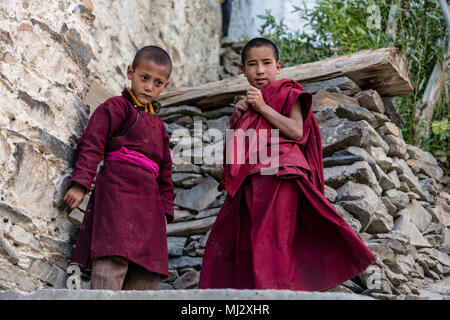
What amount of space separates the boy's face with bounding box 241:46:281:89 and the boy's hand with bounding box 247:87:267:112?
166 millimetres

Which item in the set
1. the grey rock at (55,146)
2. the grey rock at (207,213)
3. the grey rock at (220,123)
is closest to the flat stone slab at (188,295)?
the grey rock at (55,146)

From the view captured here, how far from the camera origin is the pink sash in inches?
91.0

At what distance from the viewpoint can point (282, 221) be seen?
217 centimetres

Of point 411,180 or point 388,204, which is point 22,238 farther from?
point 411,180

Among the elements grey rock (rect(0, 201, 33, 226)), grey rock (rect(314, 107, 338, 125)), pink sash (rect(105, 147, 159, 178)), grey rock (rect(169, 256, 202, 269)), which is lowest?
grey rock (rect(0, 201, 33, 226))

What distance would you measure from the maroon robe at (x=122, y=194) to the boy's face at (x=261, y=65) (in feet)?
1.85

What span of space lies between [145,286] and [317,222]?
83cm

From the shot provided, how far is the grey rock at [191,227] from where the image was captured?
3.47m

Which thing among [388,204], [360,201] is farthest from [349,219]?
[388,204]

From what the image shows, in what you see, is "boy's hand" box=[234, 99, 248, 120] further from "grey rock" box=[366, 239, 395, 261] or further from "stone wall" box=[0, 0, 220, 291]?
"grey rock" box=[366, 239, 395, 261]

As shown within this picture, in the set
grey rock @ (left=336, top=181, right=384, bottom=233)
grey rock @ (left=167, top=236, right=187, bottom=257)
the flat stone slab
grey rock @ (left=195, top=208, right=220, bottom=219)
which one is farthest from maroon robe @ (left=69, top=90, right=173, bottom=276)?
grey rock @ (left=336, top=181, right=384, bottom=233)

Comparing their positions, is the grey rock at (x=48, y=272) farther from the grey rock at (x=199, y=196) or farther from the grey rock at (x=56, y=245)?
the grey rock at (x=199, y=196)

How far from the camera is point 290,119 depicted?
237cm

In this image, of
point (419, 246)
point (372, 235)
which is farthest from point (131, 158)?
point (419, 246)
